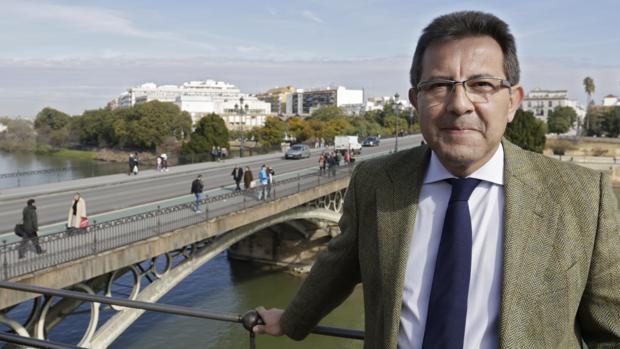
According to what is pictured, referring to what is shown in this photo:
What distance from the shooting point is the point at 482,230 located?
61.5 inches

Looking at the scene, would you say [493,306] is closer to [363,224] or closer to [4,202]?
[363,224]

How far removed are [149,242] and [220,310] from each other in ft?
15.5

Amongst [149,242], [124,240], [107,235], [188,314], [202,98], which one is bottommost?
[149,242]

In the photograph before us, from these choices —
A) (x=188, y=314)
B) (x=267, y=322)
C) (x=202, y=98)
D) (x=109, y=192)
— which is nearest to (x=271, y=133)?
(x=109, y=192)

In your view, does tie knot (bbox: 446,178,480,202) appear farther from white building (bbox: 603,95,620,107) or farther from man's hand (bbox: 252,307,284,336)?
white building (bbox: 603,95,620,107)

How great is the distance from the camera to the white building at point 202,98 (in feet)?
416

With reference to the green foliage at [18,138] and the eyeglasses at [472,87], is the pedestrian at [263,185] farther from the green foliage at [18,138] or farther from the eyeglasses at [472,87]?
the green foliage at [18,138]

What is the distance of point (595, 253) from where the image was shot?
1517mm

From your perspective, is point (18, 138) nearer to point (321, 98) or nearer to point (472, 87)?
point (321, 98)

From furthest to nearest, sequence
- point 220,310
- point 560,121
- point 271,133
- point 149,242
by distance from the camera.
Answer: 1. point 560,121
2. point 271,133
3. point 220,310
4. point 149,242

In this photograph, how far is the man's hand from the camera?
2.17 meters

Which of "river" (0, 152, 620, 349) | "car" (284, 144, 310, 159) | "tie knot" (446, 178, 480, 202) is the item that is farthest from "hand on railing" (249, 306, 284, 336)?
"car" (284, 144, 310, 159)

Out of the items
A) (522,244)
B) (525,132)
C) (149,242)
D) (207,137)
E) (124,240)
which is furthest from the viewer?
(525,132)

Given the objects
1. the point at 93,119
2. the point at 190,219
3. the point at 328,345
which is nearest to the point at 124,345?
the point at 190,219
